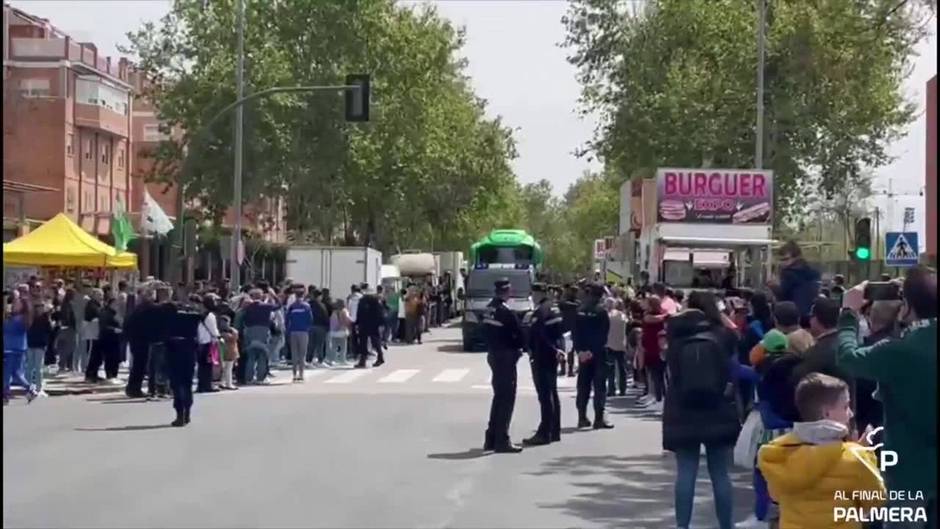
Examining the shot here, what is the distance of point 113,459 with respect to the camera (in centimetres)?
1588

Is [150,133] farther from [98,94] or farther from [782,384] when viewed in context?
[782,384]

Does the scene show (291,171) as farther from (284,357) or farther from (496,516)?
(496,516)

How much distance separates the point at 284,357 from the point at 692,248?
9509 mm

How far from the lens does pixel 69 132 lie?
72.2m

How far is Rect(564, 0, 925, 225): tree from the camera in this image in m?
51.9

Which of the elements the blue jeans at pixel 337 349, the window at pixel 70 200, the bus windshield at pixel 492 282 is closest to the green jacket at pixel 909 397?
the blue jeans at pixel 337 349

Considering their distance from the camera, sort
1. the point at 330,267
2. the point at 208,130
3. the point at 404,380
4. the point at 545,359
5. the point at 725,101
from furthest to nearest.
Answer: the point at 725,101 → the point at 208,130 → the point at 330,267 → the point at 404,380 → the point at 545,359

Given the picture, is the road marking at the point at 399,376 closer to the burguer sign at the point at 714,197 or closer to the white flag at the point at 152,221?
the burguer sign at the point at 714,197

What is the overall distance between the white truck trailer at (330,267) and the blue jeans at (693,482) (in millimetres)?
29252

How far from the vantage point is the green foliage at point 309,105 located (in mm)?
55594

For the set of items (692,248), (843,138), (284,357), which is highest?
(843,138)

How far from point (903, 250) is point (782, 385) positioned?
15.9 m

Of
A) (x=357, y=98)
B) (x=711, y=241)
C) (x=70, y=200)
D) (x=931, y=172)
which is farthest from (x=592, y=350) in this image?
(x=70, y=200)

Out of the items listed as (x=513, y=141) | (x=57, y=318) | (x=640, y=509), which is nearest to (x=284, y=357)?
(x=57, y=318)
